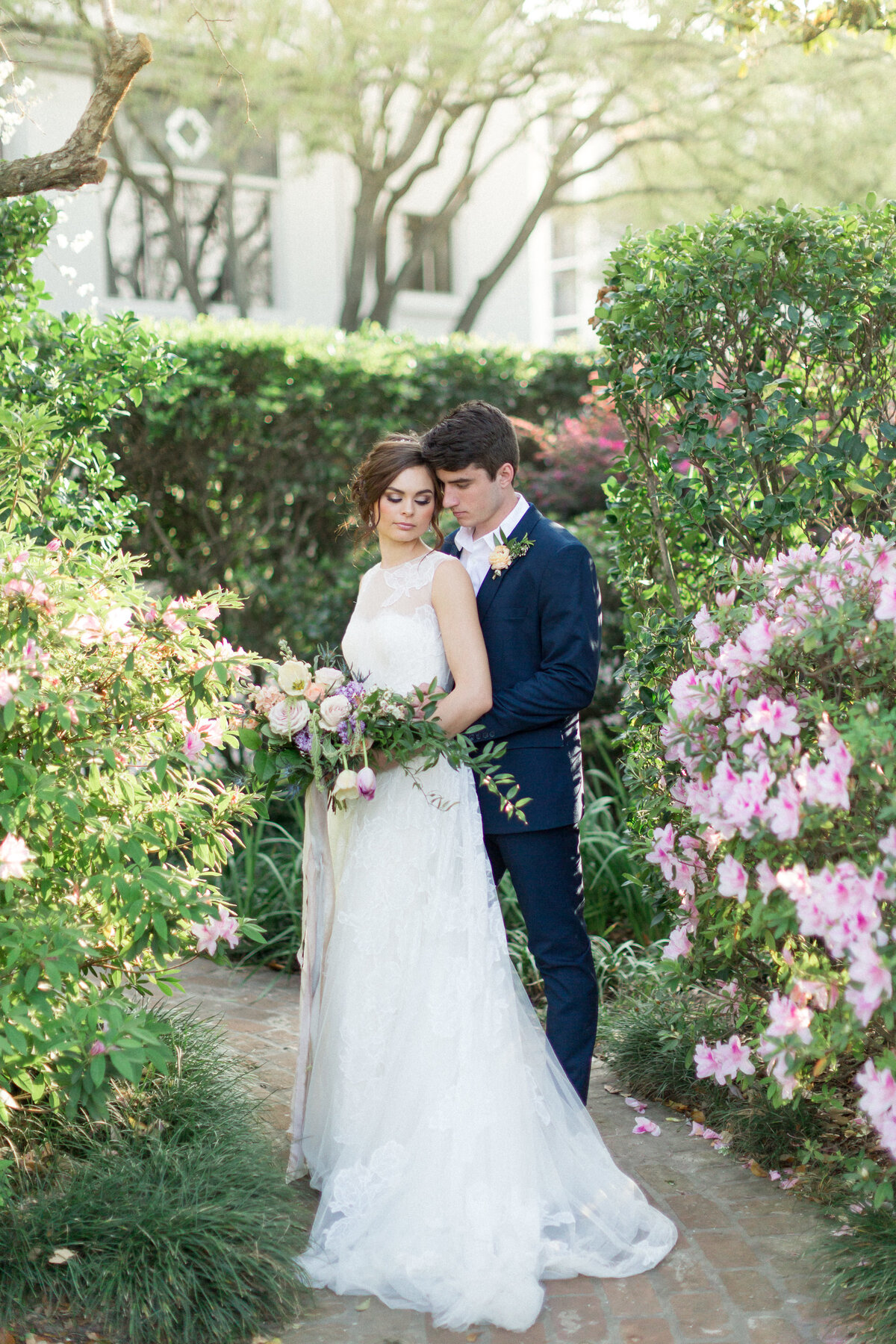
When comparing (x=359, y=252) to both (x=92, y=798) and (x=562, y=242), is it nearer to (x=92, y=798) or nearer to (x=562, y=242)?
(x=562, y=242)

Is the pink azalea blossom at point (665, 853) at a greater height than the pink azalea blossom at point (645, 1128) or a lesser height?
greater

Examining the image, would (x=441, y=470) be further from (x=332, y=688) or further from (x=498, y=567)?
(x=332, y=688)

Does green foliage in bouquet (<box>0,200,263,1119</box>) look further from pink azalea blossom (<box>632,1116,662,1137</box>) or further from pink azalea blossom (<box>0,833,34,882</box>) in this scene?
pink azalea blossom (<box>632,1116,662,1137</box>)

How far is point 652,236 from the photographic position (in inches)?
151

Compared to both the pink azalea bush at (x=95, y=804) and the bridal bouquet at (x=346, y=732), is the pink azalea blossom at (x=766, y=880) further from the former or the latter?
the pink azalea bush at (x=95, y=804)

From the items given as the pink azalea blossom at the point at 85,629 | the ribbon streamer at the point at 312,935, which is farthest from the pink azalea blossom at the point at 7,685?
the ribbon streamer at the point at 312,935

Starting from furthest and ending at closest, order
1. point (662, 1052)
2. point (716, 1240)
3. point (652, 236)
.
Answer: point (662, 1052)
point (652, 236)
point (716, 1240)

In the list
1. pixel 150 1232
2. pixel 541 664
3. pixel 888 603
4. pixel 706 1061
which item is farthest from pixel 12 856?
pixel 888 603

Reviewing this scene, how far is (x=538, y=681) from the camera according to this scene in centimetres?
340

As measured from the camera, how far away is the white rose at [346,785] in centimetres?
323

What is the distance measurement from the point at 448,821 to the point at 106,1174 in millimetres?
1270

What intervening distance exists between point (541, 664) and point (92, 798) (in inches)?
51.1

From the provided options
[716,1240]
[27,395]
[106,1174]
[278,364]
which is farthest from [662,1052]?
[278,364]

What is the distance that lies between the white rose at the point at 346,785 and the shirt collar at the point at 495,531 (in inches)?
32.0
